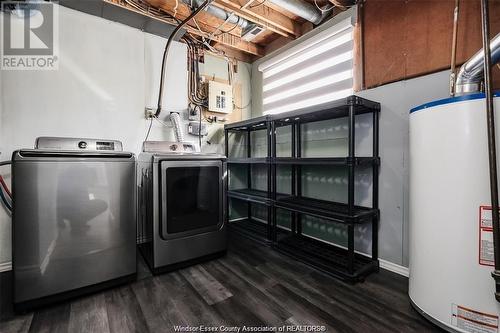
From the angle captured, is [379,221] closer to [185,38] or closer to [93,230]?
[93,230]

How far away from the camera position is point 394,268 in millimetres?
1831

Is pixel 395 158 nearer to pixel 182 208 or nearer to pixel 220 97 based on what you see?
pixel 182 208

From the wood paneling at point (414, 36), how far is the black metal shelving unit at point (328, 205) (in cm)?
35

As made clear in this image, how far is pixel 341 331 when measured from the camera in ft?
3.97

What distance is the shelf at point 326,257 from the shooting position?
1.73 meters

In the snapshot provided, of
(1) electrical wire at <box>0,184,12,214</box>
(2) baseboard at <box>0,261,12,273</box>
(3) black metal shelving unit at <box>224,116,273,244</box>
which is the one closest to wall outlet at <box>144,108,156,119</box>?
(3) black metal shelving unit at <box>224,116,273,244</box>

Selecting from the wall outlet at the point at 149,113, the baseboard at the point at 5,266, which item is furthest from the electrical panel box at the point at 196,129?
the baseboard at the point at 5,266

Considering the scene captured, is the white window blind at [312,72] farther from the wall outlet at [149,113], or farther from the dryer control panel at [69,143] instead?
the dryer control panel at [69,143]

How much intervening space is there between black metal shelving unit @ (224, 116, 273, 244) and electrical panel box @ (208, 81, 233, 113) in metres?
0.25

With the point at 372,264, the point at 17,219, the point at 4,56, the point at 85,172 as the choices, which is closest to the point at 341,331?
the point at 372,264

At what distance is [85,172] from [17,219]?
413 millimetres

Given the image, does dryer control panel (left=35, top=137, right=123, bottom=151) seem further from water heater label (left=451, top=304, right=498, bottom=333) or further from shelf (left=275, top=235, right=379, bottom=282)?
water heater label (left=451, top=304, right=498, bottom=333)

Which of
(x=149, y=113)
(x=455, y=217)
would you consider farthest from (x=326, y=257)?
(x=149, y=113)

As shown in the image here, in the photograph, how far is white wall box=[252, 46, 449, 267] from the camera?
1.74 meters
